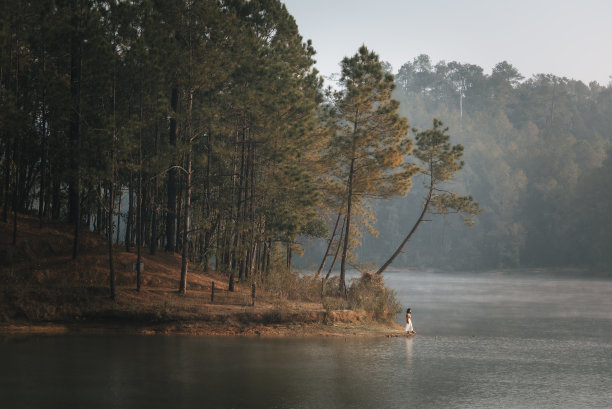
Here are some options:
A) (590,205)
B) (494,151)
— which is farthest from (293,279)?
(494,151)

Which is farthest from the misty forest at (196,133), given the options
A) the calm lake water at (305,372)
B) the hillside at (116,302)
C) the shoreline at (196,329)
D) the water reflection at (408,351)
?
the water reflection at (408,351)

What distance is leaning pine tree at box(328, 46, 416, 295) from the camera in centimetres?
3578

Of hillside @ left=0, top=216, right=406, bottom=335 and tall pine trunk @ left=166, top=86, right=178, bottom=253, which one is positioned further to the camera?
tall pine trunk @ left=166, top=86, right=178, bottom=253

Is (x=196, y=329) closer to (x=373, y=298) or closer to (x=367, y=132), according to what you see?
(x=373, y=298)

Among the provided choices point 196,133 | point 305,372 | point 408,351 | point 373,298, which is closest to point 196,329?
point 408,351

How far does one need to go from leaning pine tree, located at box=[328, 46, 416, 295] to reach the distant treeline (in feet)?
250

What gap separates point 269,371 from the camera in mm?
18031

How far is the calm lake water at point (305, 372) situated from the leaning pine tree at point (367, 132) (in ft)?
37.3

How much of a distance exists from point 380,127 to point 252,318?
15.1m

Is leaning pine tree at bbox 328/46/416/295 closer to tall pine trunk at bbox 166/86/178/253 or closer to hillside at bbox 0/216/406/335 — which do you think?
hillside at bbox 0/216/406/335

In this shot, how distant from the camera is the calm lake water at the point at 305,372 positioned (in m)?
14.8

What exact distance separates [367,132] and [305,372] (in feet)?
68.1

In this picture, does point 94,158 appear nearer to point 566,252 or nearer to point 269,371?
point 269,371

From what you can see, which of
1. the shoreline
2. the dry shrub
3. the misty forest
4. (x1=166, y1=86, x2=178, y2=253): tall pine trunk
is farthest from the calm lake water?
(x1=166, y1=86, x2=178, y2=253): tall pine trunk
